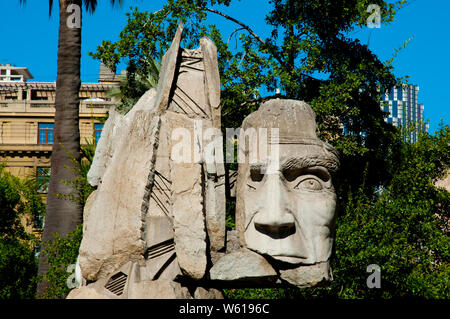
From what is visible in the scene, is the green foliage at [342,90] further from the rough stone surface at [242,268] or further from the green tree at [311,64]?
the rough stone surface at [242,268]

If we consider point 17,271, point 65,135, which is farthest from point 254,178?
point 17,271

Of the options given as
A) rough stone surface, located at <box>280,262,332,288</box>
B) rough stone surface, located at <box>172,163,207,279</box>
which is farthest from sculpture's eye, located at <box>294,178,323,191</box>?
rough stone surface, located at <box>172,163,207,279</box>

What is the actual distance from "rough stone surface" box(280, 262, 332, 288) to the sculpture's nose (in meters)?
0.39

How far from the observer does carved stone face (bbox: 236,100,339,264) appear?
675cm

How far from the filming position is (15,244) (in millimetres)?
Answer: 17703

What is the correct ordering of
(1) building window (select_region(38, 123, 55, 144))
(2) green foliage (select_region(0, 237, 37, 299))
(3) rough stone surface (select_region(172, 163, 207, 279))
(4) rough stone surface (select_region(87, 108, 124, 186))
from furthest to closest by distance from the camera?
1. (1) building window (select_region(38, 123, 55, 144))
2. (2) green foliage (select_region(0, 237, 37, 299))
3. (4) rough stone surface (select_region(87, 108, 124, 186))
4. (3) rough stone surface (select_region(172, 163, 207, 279))

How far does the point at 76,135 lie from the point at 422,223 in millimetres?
7649

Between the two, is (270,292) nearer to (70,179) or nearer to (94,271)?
(70,179)

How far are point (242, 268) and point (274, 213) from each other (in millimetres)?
673

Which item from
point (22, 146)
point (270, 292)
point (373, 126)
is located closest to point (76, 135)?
point (270, 292)

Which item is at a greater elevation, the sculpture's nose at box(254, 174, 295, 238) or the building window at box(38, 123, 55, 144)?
the building window at box(38, 123, 55, 144)

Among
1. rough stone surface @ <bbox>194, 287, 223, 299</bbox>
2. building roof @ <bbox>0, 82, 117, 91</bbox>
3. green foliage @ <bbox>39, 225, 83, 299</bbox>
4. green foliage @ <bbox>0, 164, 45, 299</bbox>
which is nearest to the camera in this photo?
rough stone surface @ <bbox>194, 287, 223, 299</bbox>

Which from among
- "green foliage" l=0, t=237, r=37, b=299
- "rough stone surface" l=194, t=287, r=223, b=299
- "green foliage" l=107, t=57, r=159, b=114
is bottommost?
"green foliage" l=0, t=237, r=37, b=299

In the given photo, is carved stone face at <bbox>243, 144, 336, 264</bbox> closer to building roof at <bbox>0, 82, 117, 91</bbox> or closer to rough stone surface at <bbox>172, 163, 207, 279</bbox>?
rough stone surface at <bbox>172, 163, 207, 279</bbox>
